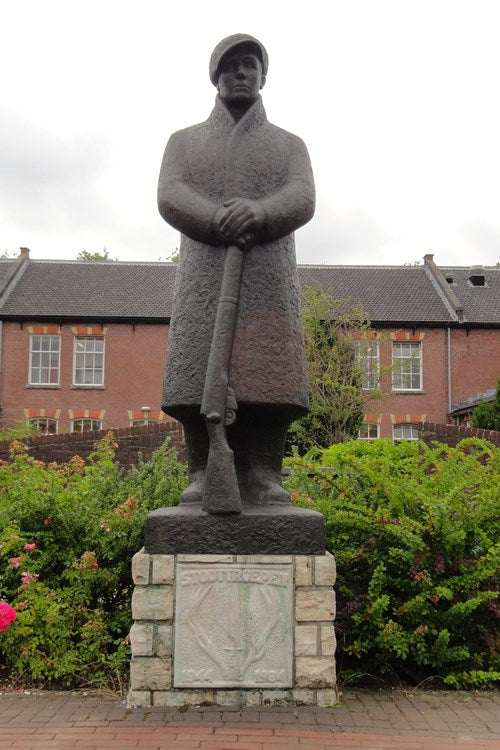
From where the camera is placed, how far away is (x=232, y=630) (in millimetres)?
3709

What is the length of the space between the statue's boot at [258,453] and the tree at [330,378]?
14842 millimetres

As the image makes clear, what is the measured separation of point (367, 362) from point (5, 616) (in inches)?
842

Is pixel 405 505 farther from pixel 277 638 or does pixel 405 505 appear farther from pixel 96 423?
pixel 96 423

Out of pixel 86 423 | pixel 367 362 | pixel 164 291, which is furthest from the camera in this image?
pixel 164 291

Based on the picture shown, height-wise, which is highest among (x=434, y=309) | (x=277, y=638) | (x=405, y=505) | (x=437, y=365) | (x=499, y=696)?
(x=434, y=309)

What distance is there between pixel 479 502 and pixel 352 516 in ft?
2.96

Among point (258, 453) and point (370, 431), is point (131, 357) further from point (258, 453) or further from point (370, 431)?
point (258, 453)

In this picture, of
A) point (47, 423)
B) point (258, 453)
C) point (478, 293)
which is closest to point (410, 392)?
point (478, 293)

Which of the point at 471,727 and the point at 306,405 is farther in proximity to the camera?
the point at 306,405

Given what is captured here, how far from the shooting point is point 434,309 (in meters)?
28.2

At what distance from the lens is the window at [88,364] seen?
2758 centimetres

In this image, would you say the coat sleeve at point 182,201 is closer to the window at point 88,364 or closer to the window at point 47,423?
the window at point 47,423

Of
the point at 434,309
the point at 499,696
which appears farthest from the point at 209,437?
the point at 434,309

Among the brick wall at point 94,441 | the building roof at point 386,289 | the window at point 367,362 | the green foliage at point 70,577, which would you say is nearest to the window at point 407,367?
the building roof at point 386,289
